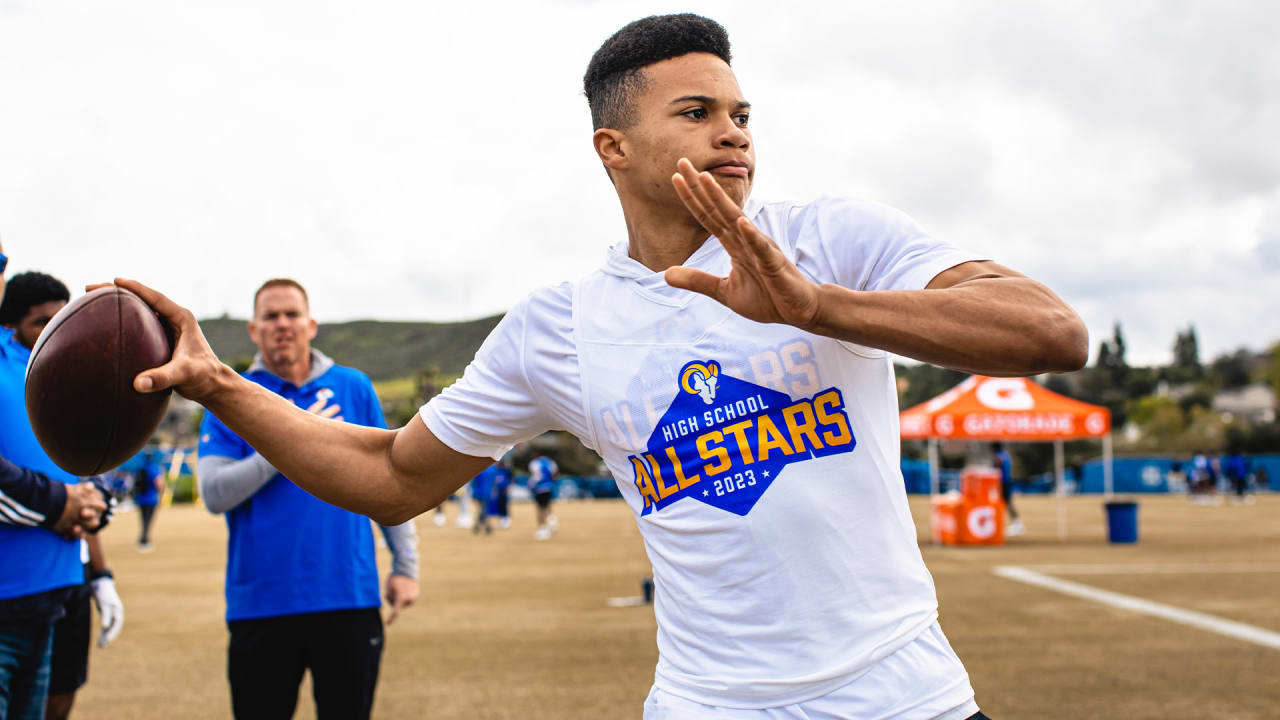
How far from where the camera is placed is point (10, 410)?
4.02 meters

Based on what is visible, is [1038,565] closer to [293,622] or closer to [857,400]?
[293,622]

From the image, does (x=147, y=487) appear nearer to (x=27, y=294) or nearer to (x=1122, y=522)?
(x=27, y=294)

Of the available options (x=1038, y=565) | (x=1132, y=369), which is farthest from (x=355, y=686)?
(x=1132, y=369)

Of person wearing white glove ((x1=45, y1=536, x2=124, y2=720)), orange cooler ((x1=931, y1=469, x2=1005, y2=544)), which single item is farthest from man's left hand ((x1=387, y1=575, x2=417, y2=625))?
orange cooler ((x1=931, y1=469, x2=1005, y2=544))

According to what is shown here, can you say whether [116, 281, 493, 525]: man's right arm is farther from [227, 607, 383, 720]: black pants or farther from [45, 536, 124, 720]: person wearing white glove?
[45, 536, 124, 720]: person wearing white glove

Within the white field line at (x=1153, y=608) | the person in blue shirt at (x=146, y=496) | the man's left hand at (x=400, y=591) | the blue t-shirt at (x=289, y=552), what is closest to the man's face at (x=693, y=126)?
the blue t-shirt at (x=289, y=552)

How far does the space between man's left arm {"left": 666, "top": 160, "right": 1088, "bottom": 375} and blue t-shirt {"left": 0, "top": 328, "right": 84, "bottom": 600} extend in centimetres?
320

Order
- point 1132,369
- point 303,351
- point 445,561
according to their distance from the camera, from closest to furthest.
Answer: point 303,351
point 445,561
point 1132,369

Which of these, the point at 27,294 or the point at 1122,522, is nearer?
the point at 27,294

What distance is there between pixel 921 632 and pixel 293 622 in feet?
10.4

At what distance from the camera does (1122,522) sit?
18.2 metres

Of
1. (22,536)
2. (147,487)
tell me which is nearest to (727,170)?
(22,536)

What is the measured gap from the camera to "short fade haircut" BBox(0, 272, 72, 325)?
4.61 m

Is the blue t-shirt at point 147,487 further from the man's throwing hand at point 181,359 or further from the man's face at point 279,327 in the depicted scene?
the man's throwing hand at point 181,359
